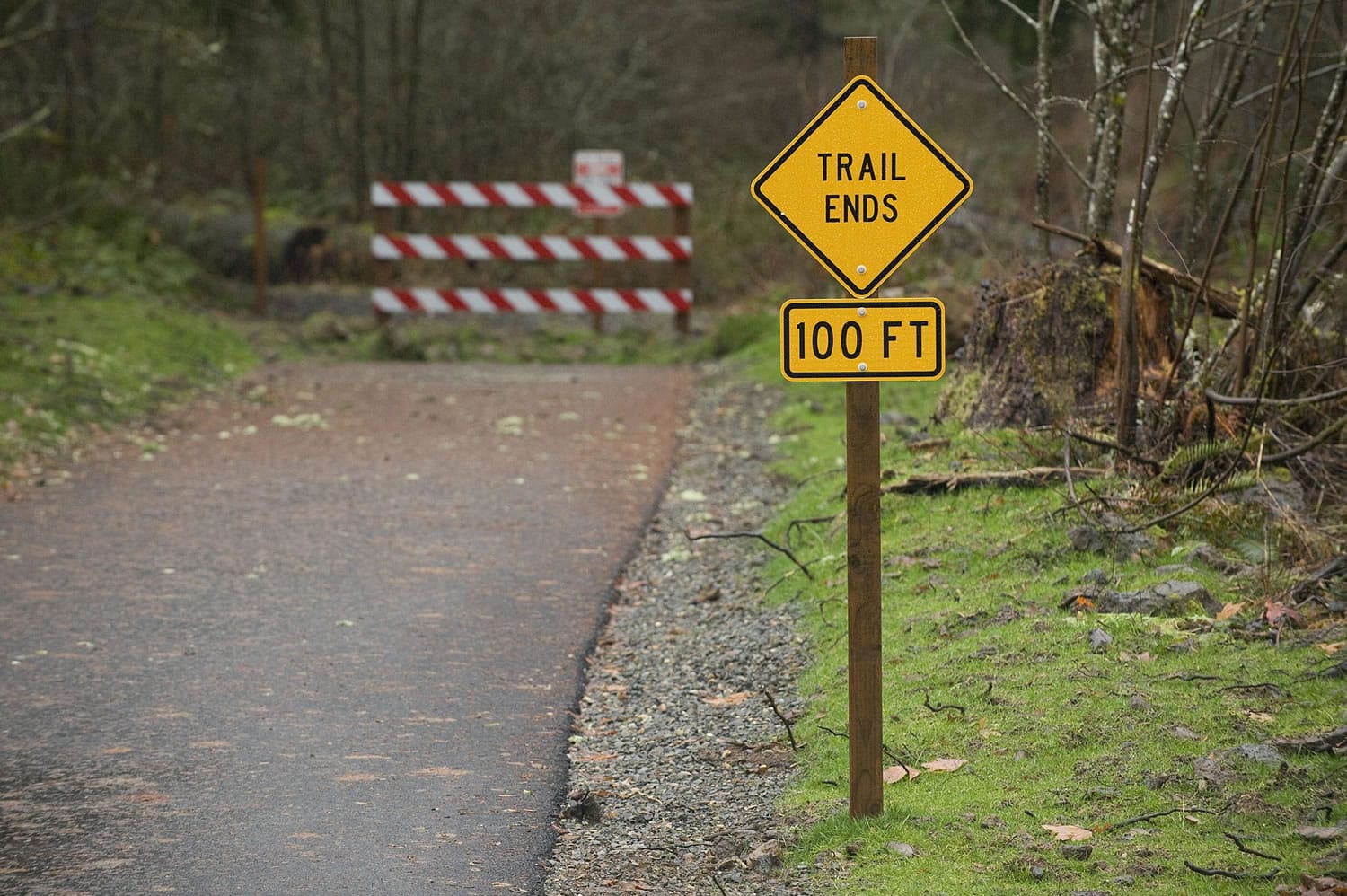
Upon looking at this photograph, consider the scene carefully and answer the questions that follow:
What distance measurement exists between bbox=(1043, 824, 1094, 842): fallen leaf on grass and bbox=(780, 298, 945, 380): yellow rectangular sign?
1344mm

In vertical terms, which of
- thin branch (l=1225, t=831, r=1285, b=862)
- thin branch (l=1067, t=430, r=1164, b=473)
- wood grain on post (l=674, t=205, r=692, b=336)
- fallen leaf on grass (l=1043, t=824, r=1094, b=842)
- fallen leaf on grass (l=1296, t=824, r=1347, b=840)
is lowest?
fallen leaf on grass (l=1043, t=824, r=1094, b=842)

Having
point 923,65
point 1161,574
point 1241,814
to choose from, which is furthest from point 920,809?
point 923,65

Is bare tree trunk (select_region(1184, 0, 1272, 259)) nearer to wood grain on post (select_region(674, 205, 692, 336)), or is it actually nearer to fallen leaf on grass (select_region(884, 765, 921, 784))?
fallen leaf on grass (select_region(884, 765, 921, 784))

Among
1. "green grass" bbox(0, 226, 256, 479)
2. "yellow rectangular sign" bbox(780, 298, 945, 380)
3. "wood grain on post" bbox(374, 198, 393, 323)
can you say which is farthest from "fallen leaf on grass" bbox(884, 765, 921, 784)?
"wood grain on post" bbox(374, 198, 393, 323)

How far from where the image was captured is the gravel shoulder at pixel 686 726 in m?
4.85

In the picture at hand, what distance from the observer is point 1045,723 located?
5.47m

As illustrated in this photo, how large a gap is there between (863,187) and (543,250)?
1359cm

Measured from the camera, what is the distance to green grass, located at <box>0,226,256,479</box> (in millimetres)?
12539

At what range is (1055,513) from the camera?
750 centimetres

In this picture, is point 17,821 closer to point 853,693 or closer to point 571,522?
point 853,693

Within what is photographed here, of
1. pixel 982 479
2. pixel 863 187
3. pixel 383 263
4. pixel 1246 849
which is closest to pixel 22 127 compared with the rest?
pixel 383 263

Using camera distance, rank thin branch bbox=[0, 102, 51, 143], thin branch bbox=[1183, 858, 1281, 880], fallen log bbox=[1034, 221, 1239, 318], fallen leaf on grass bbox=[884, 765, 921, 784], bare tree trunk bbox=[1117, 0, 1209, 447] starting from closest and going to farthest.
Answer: thin branch bbox=[1183, 858, 1281, 880], fallen leaf on grass bbox=[884, 765, 921, 784], bare tree trunk bbox=[1117, 0, 1209, 447], fallen log bbox=[1034, 221, 1239, 318], thin branch bbox=[0, 102, 51, 143]

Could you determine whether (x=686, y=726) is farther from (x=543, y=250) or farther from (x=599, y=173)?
(x=599, y=173)

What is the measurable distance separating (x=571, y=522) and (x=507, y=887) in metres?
5.22
